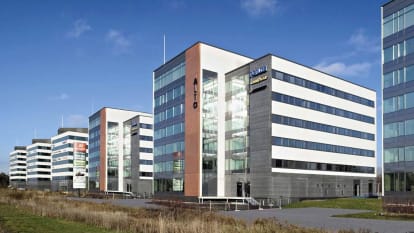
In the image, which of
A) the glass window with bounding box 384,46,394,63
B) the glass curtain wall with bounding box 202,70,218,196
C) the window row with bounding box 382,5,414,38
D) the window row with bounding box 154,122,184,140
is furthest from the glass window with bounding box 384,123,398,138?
the window row with bounding box 154,122,184,140

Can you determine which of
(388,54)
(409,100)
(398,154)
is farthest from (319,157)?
(409,100)

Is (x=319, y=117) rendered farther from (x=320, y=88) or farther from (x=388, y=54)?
(x=388, y=54)

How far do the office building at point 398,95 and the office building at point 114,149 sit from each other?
69930 millimetres

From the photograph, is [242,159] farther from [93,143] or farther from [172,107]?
[93,143]

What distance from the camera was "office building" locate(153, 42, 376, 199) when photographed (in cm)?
6225

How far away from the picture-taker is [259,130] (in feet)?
206

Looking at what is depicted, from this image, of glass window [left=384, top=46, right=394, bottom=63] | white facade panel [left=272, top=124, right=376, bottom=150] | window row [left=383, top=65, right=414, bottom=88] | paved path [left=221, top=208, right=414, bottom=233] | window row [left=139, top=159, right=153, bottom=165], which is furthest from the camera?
window row [left=139, top=159, right=153, bottom=165]

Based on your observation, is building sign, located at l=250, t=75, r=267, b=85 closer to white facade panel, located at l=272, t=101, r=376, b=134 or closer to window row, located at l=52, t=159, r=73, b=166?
white facade panel, located at l=272, t=101, r=376, b=134

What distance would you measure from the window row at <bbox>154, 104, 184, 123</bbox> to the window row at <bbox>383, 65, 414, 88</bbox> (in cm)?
3589

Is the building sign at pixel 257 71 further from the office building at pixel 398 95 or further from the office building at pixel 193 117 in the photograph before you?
the office building at pixel 398 95

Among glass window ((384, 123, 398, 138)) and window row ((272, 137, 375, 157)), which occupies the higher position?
glass window ((384, 123, 398, 138))

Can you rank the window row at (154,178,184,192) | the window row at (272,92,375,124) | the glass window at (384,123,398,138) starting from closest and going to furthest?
the glass window at (384,123,398,138), the window row at (272,92,375,124), the window row at (154,178,184,192)

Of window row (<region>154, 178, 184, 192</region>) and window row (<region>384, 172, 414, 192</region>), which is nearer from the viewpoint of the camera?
window row (<region>384, 172, 414, 192</region>)

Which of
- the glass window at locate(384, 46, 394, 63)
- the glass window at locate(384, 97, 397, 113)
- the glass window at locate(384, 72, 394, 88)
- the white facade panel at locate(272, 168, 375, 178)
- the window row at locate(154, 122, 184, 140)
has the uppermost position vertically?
the glass window at locate(384, 46, 394, 63)
